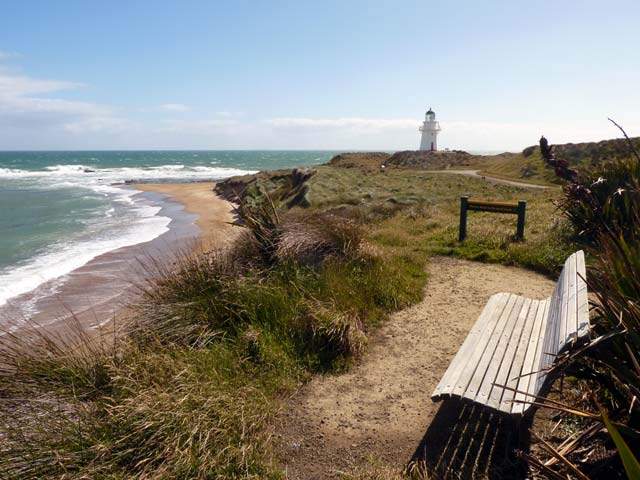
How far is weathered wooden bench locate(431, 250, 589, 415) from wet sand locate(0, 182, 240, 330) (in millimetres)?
3113

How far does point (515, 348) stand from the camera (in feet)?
11.8

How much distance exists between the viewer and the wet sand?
7566 millimetres

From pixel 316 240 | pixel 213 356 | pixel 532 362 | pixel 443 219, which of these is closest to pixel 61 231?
pixel 443 219

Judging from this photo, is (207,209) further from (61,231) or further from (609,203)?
(609,203)

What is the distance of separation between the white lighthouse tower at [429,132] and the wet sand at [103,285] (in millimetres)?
46212

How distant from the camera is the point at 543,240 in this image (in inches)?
324

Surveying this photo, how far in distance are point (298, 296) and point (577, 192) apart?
11.3 feet

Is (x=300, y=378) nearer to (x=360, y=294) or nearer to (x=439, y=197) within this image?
(x=360, y=294)

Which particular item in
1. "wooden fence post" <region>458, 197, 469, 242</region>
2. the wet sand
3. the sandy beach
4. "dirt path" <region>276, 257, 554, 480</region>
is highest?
"wooden fence post" <region>458, 197, 469, 242</region>

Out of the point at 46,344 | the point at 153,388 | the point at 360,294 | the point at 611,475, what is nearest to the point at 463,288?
the point at 360,294

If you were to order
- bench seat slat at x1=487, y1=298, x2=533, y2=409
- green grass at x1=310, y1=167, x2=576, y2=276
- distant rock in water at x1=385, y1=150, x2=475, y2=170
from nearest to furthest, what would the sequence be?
bench seat slat at x1=487, y1=298, x2=533, y2=409 < green grass at x1=310, y1=167, x2=576, y2=276 < distant rock in water at x1=385, y1=150, x2=475, y2=170

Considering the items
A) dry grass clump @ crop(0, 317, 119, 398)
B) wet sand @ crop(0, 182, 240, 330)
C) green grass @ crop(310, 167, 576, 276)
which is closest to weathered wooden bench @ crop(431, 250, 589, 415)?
dry grass clump @ crop(0, 317, 119, 398)

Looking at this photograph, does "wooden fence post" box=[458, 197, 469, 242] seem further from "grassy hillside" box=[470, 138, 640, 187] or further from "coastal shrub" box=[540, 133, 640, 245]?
"grassy hillside" box=[470, 138, 640, 187]

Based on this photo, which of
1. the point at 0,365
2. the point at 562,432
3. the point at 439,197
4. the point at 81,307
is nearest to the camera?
the point at 562,432
